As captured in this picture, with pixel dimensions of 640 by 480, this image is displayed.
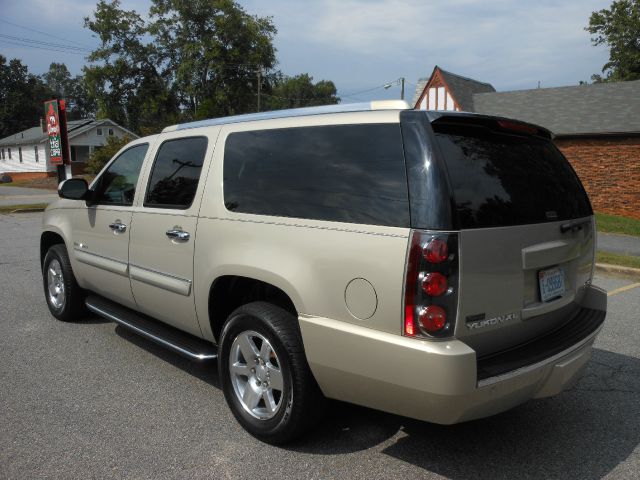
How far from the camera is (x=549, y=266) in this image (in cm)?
298

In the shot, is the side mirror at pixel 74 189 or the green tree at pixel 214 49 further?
the green tree at pixel 214 49

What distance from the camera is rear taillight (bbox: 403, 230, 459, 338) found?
2457 millimetres

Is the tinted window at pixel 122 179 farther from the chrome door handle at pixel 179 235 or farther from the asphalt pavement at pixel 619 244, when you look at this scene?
the asphalt pavement at pixel 619 244

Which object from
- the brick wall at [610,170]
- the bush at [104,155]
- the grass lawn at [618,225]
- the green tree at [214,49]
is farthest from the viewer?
the green tree at [214,49]

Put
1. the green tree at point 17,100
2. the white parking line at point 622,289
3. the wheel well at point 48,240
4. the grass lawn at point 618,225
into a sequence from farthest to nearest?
the green tree at point 17,100
the grass lawn at point 618,225
the white parking line at point 622,289
the wheel well at point 48,240

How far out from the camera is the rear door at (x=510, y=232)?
8.42 feet

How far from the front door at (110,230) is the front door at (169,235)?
0.60 feet

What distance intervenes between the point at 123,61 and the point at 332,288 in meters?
52.2

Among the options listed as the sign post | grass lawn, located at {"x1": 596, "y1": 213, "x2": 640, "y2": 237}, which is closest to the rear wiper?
grass lawn, located at {"x1": 596, "y1": 213, "x2": 640, "y2": 237}

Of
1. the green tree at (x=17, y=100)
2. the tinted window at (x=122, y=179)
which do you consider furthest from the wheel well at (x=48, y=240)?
the green tree at (x=17, y=100)

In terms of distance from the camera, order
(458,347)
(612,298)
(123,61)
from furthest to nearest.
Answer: (123,61)
(612,298)
(458,347)

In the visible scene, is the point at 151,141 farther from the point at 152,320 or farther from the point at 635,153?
the point at 635,153

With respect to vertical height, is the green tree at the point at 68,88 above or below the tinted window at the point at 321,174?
above

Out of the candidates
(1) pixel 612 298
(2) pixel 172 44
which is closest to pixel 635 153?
(1) pixel 612 298
